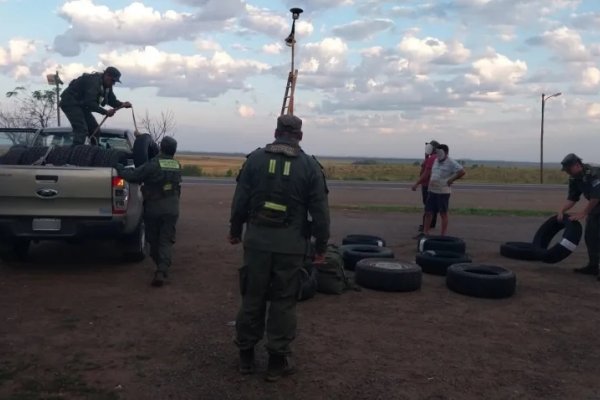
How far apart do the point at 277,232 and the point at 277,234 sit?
0.05ft

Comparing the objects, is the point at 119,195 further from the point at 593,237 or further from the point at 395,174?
the point at 395,174

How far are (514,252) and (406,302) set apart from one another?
3626mm

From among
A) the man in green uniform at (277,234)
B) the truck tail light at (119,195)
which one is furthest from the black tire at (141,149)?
the man in green uniform at (277,234)

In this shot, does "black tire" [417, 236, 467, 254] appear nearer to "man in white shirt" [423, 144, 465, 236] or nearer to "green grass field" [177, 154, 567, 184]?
"man in white shirt" [423, 144, 465, 236]

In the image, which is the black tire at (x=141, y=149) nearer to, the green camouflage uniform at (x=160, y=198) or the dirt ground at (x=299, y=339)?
the green camouflage uniform at (x=160, y=198)

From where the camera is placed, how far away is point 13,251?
27.7 feet

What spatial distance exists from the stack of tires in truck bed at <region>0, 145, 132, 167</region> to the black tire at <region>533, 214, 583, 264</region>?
641 cm

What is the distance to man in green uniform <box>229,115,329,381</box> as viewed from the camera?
179 inches

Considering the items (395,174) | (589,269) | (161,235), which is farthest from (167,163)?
(395,174)

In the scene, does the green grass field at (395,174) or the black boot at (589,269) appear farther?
the green grass field at (395,174)

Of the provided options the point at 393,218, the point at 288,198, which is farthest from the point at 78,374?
the point at 393,218

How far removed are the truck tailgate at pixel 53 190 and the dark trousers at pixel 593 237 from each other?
20.9ft

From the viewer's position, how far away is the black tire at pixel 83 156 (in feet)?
26.2

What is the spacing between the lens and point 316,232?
462 centimetres
